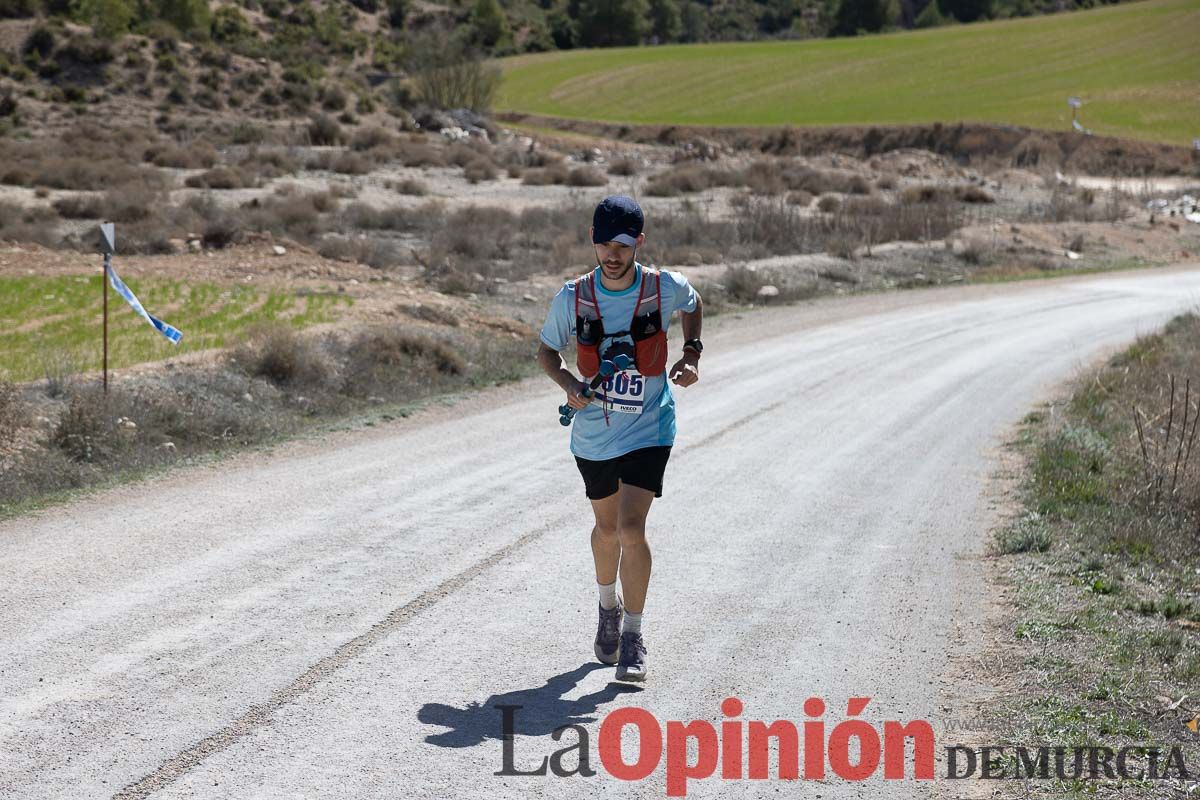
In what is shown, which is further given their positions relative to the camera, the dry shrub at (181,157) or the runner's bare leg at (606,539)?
the dry shrub at (181,157)

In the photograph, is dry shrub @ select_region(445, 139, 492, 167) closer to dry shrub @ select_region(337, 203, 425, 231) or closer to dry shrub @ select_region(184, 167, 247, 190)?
dry shrub @ select_region(184, 167, 247, 190)

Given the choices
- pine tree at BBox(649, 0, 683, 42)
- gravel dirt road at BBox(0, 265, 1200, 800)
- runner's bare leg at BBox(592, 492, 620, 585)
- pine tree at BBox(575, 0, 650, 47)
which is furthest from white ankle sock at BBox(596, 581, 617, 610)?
pine tree at BBox(649, 0, 683, 42)

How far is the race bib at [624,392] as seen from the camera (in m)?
6.36

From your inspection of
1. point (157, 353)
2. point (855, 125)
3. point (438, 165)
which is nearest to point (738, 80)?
point (855, 125)

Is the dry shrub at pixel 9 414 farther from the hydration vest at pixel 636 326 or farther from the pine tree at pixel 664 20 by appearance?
the pine tree at pixel 664 20

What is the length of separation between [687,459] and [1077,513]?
3.46 meters

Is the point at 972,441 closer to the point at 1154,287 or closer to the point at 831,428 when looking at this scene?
the point at 831,428

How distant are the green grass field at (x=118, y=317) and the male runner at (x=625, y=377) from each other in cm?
954

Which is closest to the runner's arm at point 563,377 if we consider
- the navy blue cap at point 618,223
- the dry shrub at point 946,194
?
the navy blue cap at point 618,223

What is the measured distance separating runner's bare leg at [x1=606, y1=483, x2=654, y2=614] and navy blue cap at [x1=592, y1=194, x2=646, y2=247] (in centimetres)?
119

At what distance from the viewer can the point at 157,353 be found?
1669 cm

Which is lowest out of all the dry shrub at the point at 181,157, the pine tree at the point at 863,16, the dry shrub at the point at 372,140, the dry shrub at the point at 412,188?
the dry shrub at the point at 412,188

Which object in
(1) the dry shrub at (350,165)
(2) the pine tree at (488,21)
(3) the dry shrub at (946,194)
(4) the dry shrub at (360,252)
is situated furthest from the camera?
(2) the pine tree at (488,21)

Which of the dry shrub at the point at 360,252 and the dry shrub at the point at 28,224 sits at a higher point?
the dry shrub at the point at 28,224
